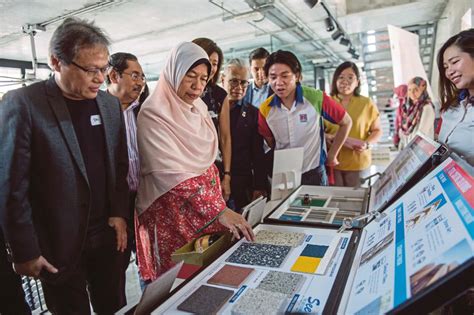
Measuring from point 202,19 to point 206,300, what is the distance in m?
5.50

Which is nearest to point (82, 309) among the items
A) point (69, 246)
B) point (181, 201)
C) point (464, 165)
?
point (69, 246)

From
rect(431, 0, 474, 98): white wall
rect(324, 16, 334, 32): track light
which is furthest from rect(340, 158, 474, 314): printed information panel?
rect(324, 16, 334, 32): track light

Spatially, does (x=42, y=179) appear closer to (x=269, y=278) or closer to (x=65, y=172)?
(x=65, y=172)

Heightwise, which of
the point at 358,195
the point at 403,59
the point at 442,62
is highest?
the point at 403,59

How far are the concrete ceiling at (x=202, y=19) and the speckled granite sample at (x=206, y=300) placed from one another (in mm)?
4297

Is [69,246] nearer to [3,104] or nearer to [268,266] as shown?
[3,104]

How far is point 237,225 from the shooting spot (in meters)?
1.11

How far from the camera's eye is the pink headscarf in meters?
1.28

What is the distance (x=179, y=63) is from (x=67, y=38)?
1.32ft

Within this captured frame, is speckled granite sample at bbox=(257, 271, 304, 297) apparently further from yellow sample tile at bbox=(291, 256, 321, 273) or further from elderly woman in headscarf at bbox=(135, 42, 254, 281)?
elderly woman in headscarf at bbox=(135, 42, 254, 281)

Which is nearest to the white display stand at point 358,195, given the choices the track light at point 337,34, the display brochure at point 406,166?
the display brochure at point 406,166

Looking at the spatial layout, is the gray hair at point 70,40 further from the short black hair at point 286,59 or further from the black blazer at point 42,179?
the short black hair at point 286,59

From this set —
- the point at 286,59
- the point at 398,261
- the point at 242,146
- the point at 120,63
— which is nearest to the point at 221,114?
the point at 242,146

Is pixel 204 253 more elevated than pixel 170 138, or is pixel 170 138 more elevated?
pixel 170 138
